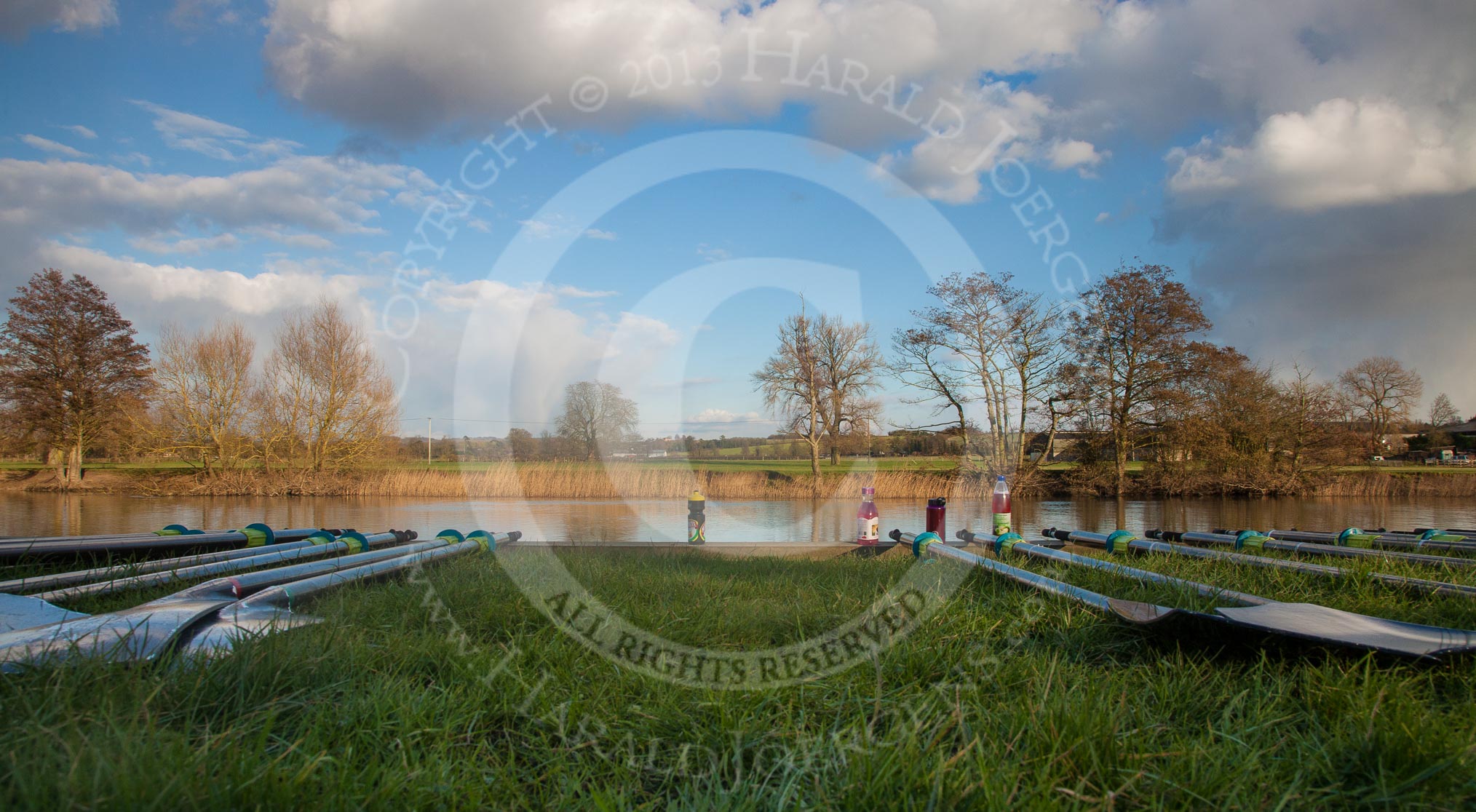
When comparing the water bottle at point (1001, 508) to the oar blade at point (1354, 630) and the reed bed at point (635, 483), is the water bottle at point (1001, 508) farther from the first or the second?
the reed bed at point (635, 483)

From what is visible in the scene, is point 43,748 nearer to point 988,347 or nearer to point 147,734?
point 147,734

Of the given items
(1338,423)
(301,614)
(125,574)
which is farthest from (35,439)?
(1338,423)

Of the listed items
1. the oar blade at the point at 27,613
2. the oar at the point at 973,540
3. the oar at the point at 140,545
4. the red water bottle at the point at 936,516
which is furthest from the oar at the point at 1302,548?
the oar at the point at 140,545

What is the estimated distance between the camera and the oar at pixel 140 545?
3230mm

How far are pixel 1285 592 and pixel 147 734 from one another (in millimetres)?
3380

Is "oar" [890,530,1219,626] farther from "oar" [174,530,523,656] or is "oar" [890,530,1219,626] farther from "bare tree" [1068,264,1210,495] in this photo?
"bare tree" [1068,264,1210,495]

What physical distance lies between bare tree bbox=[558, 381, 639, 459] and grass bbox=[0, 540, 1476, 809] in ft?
26.6

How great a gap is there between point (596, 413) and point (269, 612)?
968 centimetres

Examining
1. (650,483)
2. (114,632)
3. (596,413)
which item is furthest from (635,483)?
(114,632)

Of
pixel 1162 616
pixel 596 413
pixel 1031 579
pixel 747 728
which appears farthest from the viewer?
pixel 596 413

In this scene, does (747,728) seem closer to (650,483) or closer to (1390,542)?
(1390,542)

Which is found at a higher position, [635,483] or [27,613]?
[27,613]

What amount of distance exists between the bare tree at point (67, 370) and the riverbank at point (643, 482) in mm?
2175

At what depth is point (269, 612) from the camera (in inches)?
78.7
